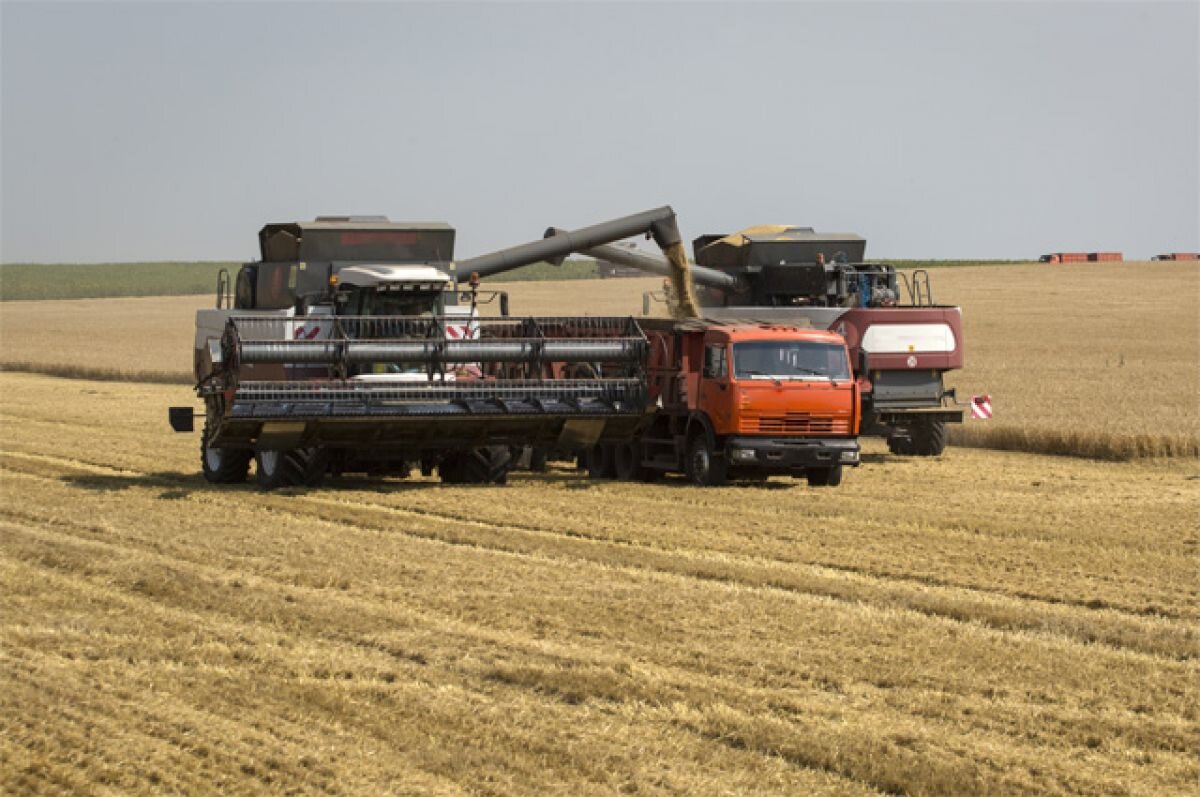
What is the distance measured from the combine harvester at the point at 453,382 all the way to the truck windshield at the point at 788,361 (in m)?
0.02

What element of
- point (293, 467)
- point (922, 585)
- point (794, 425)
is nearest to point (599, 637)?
point (922, 585)

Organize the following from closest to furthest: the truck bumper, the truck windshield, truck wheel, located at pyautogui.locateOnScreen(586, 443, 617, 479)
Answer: the truck bumper → the truck windshield → truck wheel, located at pyautogui.locateOnScreen(586, 443, 617, 479)

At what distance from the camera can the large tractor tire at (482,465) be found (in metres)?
20.2

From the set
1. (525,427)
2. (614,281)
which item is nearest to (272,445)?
(525,427)

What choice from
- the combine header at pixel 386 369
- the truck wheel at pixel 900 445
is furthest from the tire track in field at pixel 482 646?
the truck wheel at pixel 900 445

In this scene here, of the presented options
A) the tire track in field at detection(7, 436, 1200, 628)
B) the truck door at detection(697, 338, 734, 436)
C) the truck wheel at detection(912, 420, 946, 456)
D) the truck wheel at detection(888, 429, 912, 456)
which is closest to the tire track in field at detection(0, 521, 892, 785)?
the tire track in field at detection(7, 436, 1200, 628)

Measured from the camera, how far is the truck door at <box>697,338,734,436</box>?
67.0ft

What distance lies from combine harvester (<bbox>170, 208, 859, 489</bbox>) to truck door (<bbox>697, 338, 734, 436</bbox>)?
0.02 m

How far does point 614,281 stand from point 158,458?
74.8 metres

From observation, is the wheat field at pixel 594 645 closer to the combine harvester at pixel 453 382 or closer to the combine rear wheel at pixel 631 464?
the combine harvester at pixel 453 382

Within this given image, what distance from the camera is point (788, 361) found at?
68.3 feet

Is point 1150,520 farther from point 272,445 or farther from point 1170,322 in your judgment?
point 1170,322

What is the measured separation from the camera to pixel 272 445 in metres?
18.6

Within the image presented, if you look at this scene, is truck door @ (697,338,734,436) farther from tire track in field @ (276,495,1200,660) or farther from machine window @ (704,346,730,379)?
tire track in field @ (276,495,1200,660)
